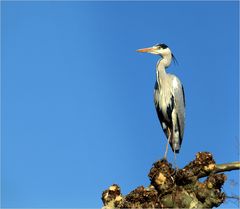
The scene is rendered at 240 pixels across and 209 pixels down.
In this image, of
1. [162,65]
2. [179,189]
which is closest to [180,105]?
[162,65]

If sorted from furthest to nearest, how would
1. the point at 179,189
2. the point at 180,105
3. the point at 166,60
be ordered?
1. the point at 166,60
2. the point at 180,105
3. the point at 179,189

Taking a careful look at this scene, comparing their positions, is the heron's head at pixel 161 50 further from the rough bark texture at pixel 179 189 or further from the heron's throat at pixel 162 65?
the rough bark texture at pixel 179 189

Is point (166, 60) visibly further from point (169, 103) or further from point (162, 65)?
point (169, 103)

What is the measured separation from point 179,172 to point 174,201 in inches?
14.9

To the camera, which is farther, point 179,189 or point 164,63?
point 164,63

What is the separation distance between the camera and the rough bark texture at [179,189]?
6.13 metres

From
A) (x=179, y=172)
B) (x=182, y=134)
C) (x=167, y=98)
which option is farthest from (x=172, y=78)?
(x=179, y=172)

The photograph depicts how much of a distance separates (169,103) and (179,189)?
12.2 ft

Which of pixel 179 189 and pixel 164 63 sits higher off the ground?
pixel 164 63

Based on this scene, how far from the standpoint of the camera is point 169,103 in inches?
391

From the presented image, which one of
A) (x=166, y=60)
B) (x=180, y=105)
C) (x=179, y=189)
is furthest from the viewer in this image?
(x=166, y=60)

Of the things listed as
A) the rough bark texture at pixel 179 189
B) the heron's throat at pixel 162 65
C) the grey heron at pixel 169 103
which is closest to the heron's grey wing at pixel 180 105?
the grey heron at pixel 169 103

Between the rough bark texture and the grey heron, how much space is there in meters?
3.14

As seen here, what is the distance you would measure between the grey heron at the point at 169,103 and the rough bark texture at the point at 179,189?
3143 millimetres
